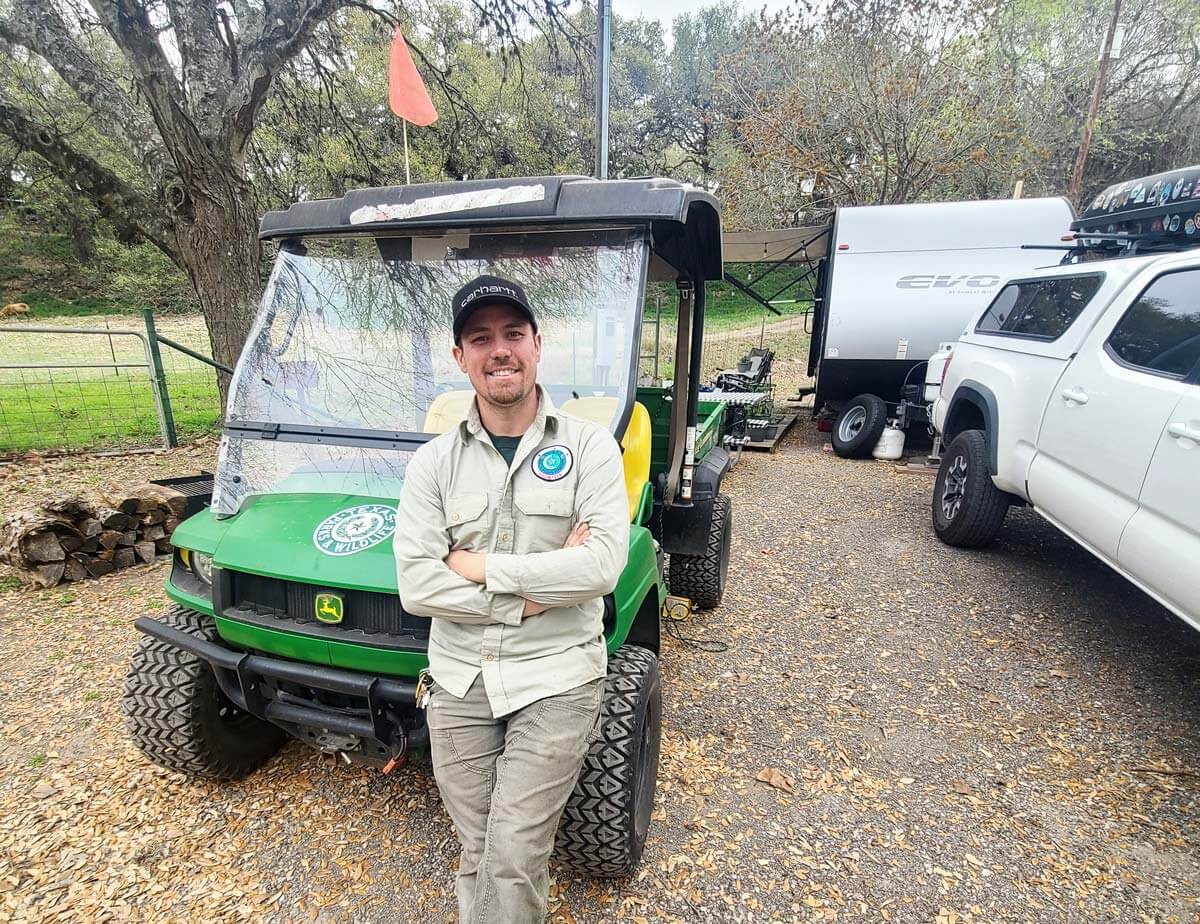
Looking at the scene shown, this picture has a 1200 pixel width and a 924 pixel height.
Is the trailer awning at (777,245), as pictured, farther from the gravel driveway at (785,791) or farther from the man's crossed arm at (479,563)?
the man's crossed arm at (479,563)

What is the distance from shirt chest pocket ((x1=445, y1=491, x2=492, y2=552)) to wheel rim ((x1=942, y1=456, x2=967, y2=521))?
4.29 metres

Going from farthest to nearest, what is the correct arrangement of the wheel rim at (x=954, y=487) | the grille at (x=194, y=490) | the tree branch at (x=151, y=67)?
1. the tree branch at (x=151, y=67)
2. the wheel rim at (x=954, y=487)
3. the grille at (x=194, y=490)

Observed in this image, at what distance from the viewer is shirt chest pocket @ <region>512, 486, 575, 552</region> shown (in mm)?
1821

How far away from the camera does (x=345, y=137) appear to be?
925 cm

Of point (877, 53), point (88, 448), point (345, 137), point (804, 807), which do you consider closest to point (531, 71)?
point (345, 137)

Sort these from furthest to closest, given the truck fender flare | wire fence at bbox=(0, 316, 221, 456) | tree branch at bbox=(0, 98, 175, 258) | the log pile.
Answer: wire fence at bbox=(0, 316, 221, 456) → tree branch at bbox=(0, 98, 175, 258) → the truck fender flare → the log pile

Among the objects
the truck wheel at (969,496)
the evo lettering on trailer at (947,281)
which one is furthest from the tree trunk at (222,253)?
the evo lettering on trailer at (947,281)

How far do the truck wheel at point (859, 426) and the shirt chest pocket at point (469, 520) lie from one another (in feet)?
24.0

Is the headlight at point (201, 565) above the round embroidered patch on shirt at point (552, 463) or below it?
below

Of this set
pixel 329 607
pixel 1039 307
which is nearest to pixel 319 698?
pixel 329 607

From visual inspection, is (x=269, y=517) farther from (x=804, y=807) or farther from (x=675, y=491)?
(x=804, y=807)

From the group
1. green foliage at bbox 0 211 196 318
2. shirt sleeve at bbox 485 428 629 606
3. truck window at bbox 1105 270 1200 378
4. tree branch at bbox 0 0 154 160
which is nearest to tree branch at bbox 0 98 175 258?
tree branch at bbox 0 0 154 160

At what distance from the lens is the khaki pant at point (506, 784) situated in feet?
5.20

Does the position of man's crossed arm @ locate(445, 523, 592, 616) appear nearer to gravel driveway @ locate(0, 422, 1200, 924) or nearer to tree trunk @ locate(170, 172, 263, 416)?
gravel driveway @ locate(0, 422, 1200, 924)
